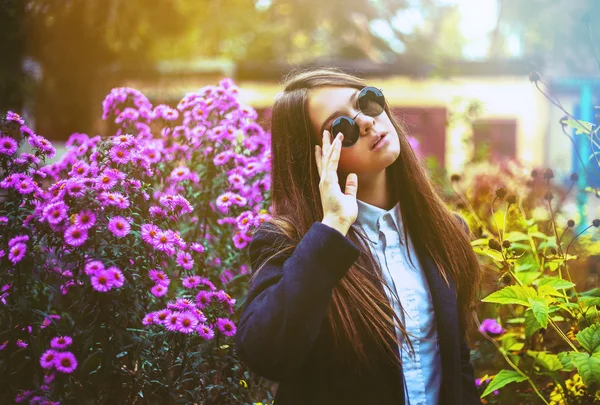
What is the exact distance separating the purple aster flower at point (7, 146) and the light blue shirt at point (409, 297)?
3.71 feet

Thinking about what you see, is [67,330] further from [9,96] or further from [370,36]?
[370,36]

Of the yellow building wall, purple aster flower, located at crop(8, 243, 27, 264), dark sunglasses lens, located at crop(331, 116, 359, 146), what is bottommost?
purple aster flower, located at crop(8, 243, 27, 264)

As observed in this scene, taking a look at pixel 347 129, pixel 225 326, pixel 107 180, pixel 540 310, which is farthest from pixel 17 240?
pixel 540 310

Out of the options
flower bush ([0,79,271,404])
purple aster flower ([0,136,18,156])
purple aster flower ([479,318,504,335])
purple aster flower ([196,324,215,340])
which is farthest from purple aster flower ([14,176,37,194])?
purple aster flower ([479,318,504,335])

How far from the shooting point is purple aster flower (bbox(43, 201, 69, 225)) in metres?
1.67

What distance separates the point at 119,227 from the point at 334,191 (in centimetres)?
63

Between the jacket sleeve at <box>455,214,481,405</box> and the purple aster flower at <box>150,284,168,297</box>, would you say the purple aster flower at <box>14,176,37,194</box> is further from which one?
the jacket sleeve at <box>455,214,481,405</box>

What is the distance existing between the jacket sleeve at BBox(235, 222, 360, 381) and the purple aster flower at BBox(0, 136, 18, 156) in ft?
3.31

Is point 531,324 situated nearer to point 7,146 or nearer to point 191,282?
point 191,282

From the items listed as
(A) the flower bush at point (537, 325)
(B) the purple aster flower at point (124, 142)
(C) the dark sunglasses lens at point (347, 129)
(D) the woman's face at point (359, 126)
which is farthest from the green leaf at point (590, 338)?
(B) the purple aster flower at point (124, 142)

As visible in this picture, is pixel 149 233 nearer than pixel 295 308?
No

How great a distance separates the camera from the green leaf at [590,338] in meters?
1.74

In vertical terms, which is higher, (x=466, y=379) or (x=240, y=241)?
(x=240, y=241)

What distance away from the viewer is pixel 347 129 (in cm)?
168
